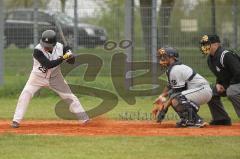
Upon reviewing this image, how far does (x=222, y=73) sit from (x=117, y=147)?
351cm

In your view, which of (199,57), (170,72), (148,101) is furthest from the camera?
(199,57)

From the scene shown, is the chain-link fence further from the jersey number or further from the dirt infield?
the jersey number

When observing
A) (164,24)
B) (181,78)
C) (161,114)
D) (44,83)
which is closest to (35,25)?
(164,24)

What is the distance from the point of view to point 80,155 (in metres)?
9.66

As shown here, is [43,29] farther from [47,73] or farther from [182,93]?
[182,93]

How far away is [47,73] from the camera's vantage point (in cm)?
1307

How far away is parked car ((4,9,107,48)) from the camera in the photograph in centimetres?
2002

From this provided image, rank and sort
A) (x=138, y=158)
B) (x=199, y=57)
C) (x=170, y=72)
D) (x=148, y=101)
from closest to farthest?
1. (x=138, y=158)
2. (x=170, y=72)
3. (x=148, y=101)
4. (x=199, y=57)

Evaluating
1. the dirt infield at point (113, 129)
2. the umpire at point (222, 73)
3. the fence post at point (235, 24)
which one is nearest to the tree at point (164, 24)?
the fence post at point (235, 24)

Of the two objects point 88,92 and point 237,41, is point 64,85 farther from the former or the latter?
point 237,41

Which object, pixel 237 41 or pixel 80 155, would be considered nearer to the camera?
pixel 80 155

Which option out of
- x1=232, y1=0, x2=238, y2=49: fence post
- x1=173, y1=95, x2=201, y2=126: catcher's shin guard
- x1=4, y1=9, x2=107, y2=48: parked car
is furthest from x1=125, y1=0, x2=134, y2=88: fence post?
x1=173, y1=95, x2=201, y2=126: catcher's shin guard

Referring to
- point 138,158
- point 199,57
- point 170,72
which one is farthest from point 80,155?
point 199,57

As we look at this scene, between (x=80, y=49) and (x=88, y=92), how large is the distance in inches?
63.2
